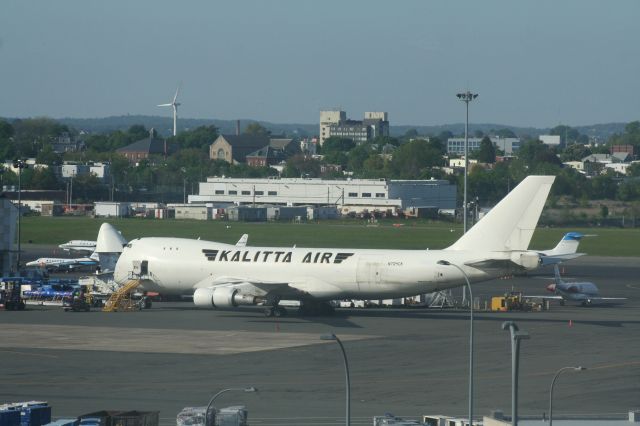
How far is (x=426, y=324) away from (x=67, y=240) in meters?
86.5

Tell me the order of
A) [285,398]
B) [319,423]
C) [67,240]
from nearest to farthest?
[319,423]
[285,398]
[67,240]

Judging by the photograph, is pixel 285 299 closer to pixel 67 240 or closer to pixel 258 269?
pixel 258 269

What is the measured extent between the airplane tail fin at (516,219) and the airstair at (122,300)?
75.5ft

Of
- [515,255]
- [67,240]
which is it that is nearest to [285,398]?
[515,255]

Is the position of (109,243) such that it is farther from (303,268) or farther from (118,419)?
(118,419)

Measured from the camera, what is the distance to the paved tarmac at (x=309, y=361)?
47594 mm

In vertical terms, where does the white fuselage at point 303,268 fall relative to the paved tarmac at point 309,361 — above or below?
above

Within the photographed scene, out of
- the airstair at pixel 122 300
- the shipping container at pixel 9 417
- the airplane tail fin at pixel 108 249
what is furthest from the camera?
the airplane tail fin at pixel 108 249

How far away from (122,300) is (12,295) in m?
7.31

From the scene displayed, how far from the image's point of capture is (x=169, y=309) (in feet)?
274

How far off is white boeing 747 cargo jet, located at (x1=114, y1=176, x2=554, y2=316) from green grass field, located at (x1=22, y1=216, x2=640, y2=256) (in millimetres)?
59173

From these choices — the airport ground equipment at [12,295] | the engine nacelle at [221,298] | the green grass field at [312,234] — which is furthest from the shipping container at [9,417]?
the green grass field at [312,234]

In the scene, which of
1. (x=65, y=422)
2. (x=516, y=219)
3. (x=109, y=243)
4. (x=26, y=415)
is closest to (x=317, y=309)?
(x=516, y=219)

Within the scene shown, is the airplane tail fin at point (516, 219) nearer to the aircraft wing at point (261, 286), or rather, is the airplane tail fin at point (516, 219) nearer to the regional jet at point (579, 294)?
the aircraft wing at point (261, 286)
